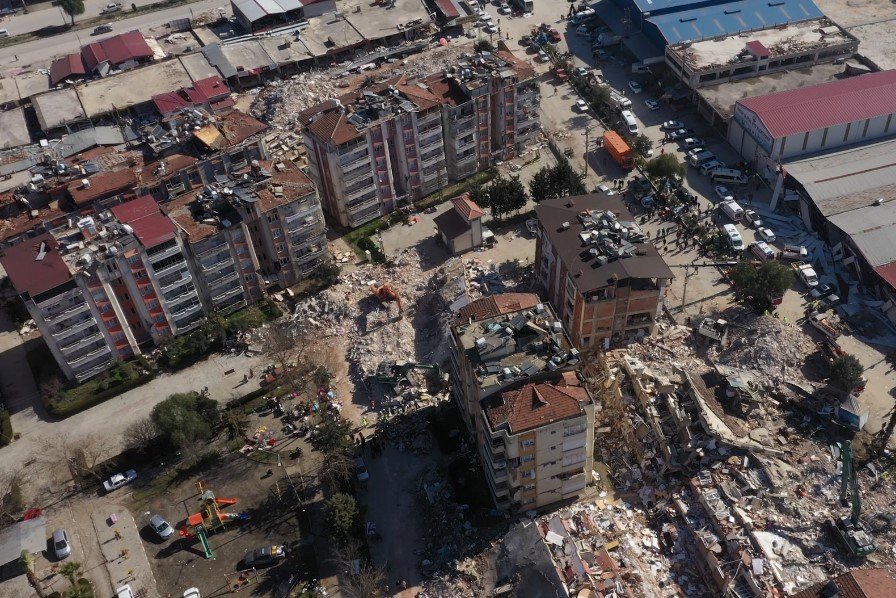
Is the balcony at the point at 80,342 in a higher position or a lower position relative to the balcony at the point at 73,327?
lower

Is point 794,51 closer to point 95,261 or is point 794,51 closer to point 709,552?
point 709,552

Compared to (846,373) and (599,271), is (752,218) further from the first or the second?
(599,271)

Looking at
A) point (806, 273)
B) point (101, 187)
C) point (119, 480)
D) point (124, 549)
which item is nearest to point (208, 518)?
point (124, 549)

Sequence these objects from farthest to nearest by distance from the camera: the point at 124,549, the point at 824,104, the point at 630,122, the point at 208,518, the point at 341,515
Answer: the point at 630,122, the point at 824,104, the point at 208,518, the point at 124,549, the point at 341,515

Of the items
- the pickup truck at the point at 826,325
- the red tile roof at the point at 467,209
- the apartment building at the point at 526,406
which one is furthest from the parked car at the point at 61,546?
the pickup truck at the point at 826,325

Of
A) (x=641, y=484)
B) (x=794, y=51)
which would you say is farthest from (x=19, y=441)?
(x=794, y=51)

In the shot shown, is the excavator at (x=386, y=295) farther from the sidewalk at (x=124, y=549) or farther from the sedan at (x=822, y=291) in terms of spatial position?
the sedan at (x=822, y=291)
